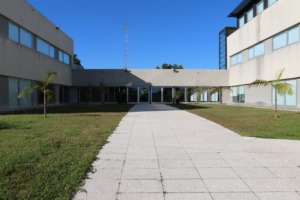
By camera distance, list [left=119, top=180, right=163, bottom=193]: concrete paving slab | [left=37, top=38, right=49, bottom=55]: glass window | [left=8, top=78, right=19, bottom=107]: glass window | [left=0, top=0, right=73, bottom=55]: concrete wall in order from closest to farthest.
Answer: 1. [left=119, top=180, right=163, bottom=193]: concrete paving slab
2. [left=0, top=0, right=73, bottom=55]: concrete wall
3. [left=8, top=78, right=19, bottom=107]: glass window
4. [left=37, top=38, right=49, bottom=55]: glass window

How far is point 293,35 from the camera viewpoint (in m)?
23.9

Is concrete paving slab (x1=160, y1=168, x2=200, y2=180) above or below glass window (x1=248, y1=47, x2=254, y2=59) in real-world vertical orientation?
below

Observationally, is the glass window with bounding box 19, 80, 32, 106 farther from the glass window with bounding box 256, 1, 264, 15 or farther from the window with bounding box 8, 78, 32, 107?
the glass window with bounding box 256, 1, 264, 15

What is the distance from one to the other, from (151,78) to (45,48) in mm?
15922

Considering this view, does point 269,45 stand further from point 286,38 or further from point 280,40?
point 286,38

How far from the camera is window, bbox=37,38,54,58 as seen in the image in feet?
95.0

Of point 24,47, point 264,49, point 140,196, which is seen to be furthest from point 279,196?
point 264,49

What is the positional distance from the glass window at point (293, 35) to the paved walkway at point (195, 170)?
1666cm

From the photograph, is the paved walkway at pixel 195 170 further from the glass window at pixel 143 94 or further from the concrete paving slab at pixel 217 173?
the glass window at pixel 143 94

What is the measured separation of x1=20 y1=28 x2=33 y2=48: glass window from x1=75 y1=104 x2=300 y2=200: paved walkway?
1870 cm

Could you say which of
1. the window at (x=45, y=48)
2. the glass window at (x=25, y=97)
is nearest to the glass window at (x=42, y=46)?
the window at (x=45, y=48)

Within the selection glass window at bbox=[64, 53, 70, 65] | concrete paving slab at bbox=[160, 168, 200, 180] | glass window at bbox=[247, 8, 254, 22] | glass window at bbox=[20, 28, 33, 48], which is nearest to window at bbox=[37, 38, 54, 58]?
glass window at bbox=[20, 28, 33, 48]

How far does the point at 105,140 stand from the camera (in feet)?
30.2

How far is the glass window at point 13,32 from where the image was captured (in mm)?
22755
